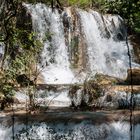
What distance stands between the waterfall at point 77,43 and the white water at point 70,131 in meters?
7.29

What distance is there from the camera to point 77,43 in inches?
725

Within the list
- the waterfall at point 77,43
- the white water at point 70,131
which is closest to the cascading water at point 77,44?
the waterfall at point 77,43

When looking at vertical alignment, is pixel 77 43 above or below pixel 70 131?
above

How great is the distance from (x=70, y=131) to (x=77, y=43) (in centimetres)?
963

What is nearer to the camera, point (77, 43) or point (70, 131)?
point (70, 131)

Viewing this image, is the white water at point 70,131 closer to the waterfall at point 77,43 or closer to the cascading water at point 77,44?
the cascading water at point 77,44

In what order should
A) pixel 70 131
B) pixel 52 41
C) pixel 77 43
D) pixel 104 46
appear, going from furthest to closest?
pixel 104 46 < pixel 77 43 < pixel 52 41 < pixel 70 131

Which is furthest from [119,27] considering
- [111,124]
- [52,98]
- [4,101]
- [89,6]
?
[111,124]

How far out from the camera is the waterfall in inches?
686

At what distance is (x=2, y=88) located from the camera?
1115 cm

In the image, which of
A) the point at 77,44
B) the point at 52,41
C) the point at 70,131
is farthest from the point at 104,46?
the point at 70,131

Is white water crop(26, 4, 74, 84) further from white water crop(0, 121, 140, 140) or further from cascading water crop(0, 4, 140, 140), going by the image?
white water crop(0, 121, 140, 140)

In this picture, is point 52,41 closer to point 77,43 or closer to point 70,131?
point 77,43

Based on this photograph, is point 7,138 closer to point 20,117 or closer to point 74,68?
point 20,117
